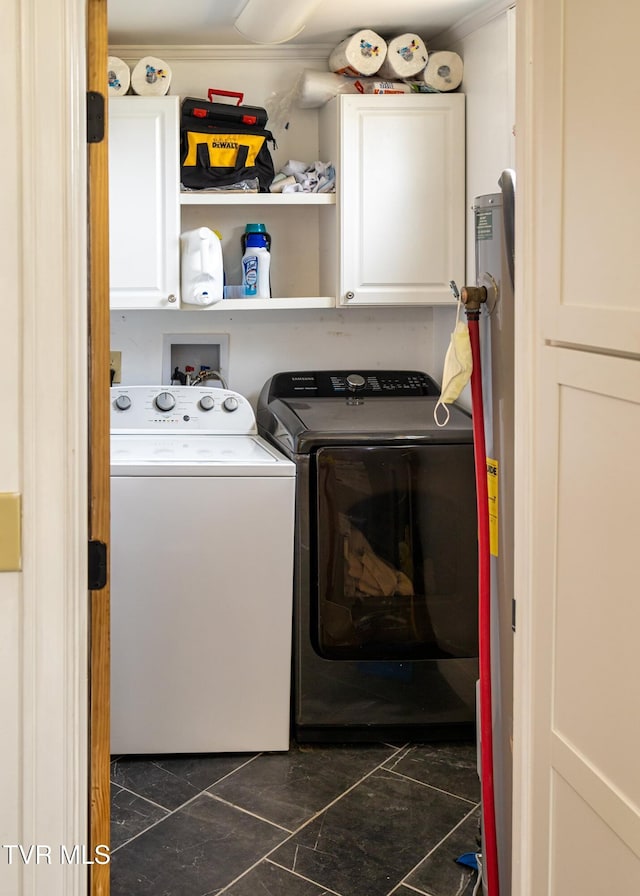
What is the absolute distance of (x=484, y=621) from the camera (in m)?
2.07

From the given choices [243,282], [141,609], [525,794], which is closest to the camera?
[525,794]

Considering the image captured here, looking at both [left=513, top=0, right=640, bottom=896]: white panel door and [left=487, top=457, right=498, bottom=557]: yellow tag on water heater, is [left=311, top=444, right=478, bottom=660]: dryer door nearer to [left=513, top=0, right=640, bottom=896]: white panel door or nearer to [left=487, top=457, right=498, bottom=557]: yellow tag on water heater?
[left=487, top=457, right=498, bottom=557]: yellow tag on water heater

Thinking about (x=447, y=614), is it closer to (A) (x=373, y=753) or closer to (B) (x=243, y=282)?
(A) (x=373, y=753)

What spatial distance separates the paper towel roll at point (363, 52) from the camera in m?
3.34

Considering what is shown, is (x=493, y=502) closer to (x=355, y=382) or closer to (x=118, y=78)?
(x=355, y=382)

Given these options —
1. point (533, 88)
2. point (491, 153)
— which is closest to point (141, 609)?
point (491, 153)

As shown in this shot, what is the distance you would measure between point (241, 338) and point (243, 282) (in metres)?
0.26

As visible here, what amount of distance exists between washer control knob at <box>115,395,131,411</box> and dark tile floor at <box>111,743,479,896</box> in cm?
121

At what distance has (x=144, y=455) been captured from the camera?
308cm

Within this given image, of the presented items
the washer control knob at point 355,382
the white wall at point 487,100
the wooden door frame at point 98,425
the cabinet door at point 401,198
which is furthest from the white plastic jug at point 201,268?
the wooden door frame at point 98,425

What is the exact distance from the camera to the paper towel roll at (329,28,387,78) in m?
3.34

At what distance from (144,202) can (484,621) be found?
1.98 metres

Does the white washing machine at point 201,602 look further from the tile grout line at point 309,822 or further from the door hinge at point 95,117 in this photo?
the door hinge at point 95,117

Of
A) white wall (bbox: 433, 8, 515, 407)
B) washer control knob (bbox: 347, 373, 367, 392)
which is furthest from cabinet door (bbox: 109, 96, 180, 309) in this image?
white wall (bbox: 433, 8, 515, 407)
